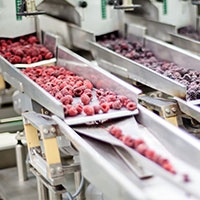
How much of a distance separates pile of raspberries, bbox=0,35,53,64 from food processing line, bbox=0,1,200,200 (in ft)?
0.34

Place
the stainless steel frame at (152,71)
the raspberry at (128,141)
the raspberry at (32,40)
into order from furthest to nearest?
the raspberry at (32,40) < the stainless steel frame at (152,71) < the raspberry at (128,141)

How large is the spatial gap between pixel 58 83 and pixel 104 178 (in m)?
1.23

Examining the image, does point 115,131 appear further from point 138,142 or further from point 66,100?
point 66,100

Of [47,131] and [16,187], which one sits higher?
[47,131]

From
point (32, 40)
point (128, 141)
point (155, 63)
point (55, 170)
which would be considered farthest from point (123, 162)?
point (32, 40)

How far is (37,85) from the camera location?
2973 millimetres

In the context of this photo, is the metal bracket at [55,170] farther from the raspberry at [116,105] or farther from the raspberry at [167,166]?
the raspberry at [167,166]

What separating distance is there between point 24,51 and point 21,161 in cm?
89

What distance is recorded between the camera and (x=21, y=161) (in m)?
3.84

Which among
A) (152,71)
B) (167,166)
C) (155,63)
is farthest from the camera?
(155,63)

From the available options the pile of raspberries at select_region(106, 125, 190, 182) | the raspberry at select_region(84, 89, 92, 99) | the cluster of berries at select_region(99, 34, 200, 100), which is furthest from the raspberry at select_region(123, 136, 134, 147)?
the cluster of berries at select_region(99, 34, 200, 100)

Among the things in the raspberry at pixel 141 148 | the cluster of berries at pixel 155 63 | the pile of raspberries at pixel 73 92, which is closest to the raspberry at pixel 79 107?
the pile of raspberries at pixel 73 92

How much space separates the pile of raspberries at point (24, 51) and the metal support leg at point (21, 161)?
672mm

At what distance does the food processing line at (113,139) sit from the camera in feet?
6.47
